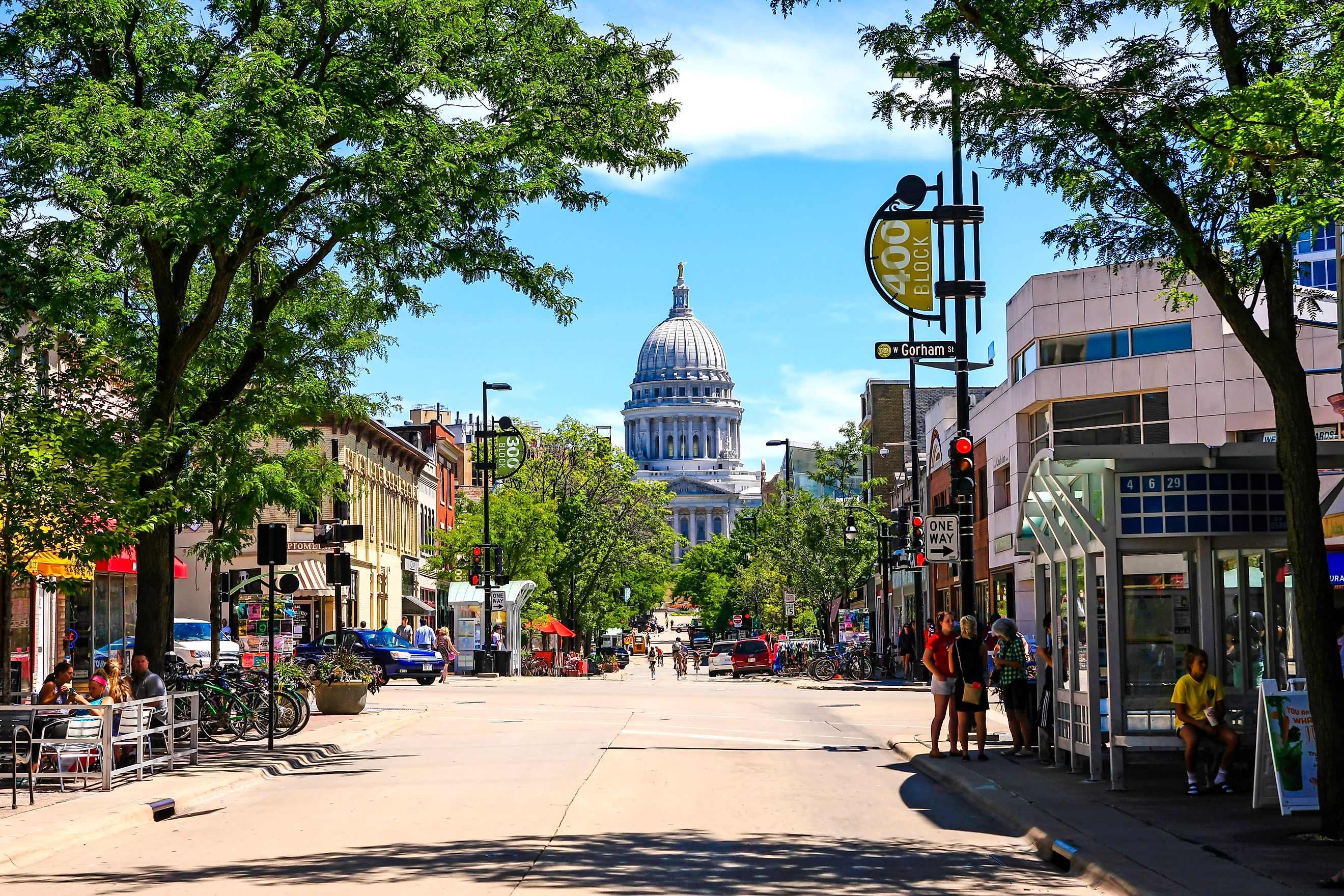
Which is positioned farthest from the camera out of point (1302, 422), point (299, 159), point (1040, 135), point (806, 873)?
point (299, 159)

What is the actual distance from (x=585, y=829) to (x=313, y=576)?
40.0m

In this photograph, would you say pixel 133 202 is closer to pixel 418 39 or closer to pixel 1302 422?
pixel 418 39

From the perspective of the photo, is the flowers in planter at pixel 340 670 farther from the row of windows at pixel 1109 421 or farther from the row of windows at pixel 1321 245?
the row of windows at pixel 1321 245

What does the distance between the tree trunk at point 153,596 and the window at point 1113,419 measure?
88.3 feet

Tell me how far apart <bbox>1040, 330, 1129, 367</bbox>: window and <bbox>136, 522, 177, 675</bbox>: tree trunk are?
1109 inches

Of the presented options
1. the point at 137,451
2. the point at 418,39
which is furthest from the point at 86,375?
the point at 418,39

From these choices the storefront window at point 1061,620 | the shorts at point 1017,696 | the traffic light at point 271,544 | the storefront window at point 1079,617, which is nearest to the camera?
the storefront window at point 1079,617

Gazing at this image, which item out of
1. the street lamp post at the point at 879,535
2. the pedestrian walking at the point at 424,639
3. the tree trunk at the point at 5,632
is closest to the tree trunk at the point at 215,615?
the tree trunk at the point at 5,632

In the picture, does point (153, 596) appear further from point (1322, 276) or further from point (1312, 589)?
point (1322, 276)

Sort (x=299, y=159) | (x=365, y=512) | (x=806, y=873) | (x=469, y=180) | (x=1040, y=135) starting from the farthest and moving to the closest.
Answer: (x=365, y=512), (x=469, y=180), (x=299, y=159), (x=1040, y=135), (x=806, y=873)

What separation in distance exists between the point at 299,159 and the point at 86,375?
4.41m

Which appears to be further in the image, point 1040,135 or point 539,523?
point 539,523

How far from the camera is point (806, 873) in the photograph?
10.7 m

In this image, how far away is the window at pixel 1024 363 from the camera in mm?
44500
